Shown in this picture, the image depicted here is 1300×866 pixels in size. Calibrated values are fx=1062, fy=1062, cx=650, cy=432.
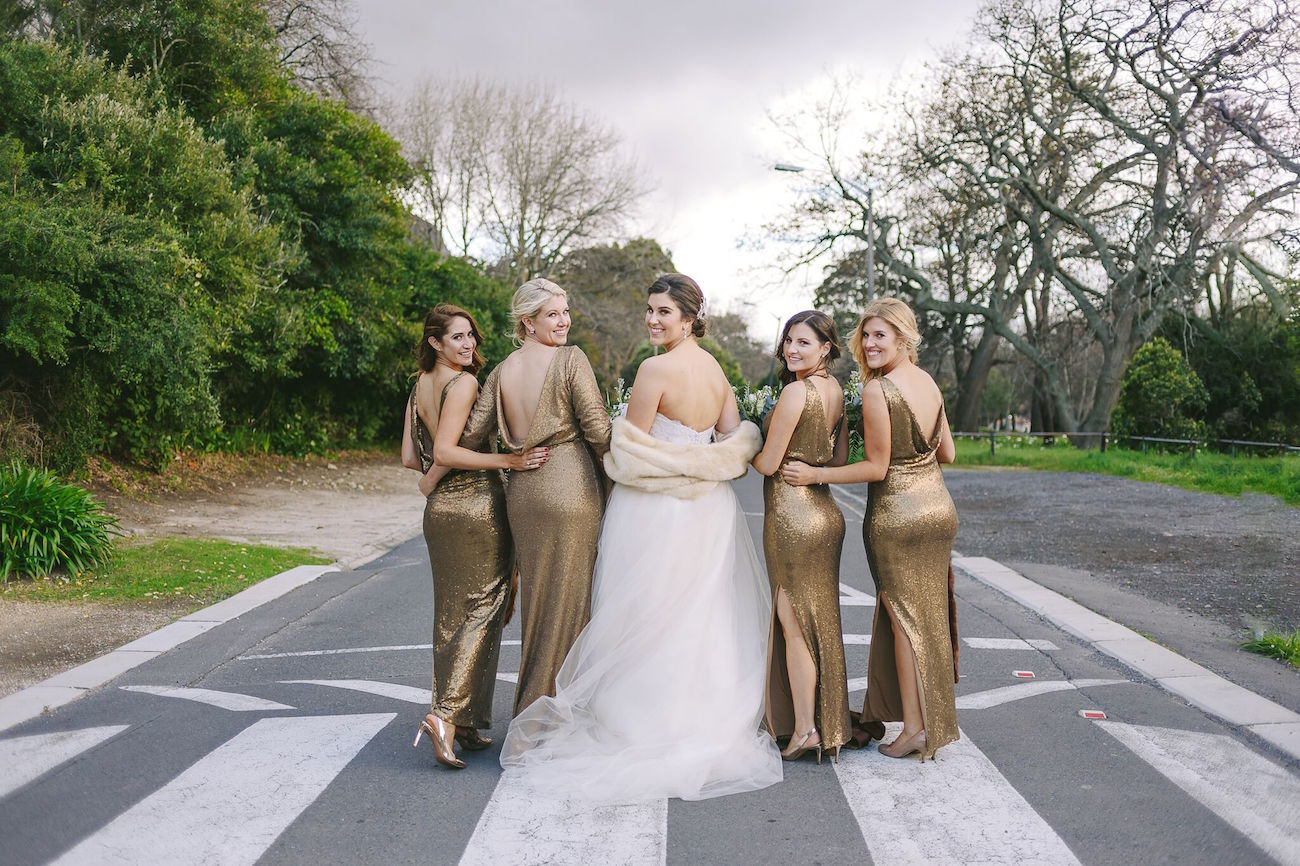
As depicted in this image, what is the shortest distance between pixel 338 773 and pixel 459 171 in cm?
3885

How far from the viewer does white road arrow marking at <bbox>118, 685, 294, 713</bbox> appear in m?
6.00

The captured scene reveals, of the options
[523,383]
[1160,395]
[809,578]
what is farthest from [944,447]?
[1160,395]

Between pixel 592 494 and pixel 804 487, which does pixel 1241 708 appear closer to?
pixel 804 487

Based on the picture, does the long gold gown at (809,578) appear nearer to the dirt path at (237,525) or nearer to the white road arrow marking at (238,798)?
the white road arrow marking at (238,798)

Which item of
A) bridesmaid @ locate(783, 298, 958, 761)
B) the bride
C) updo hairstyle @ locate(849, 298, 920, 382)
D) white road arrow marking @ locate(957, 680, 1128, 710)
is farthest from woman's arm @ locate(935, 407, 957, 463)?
white road arrow marking @ locate(957, 680, 1128, 710)

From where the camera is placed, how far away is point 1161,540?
1304cm

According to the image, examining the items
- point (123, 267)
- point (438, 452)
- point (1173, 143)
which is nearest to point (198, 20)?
point (123, 267)

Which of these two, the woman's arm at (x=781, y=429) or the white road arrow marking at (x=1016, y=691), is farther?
the white road arrow marking at (x=1016, y=691)

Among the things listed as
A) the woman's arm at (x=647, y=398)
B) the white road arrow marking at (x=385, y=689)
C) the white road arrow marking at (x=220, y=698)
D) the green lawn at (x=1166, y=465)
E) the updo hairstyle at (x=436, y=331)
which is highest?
the updo hairstyle at (x=436, y=331)

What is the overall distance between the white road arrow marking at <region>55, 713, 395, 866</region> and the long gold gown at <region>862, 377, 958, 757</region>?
106 inches

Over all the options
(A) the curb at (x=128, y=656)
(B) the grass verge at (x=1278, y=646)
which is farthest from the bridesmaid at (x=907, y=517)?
(A) the curb at (x=128, y=656)

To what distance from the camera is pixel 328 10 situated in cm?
2822

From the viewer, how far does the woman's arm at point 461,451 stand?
4.99 meters

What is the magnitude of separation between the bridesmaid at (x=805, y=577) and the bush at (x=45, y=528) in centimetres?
772
